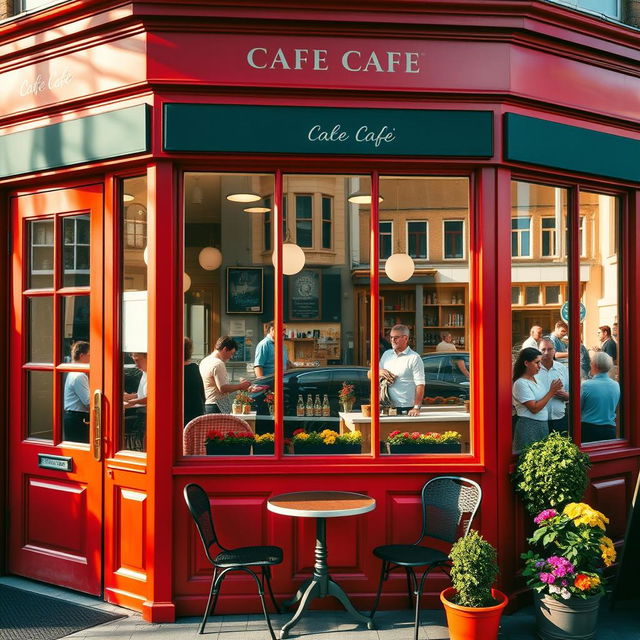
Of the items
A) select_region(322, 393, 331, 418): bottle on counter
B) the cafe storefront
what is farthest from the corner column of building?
select_region(322, 393, 331, 418): bottle on counter

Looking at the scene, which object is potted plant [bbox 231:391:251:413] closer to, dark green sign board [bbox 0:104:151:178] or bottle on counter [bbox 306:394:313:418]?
bottle on counter [bbox 306:394:313:418]

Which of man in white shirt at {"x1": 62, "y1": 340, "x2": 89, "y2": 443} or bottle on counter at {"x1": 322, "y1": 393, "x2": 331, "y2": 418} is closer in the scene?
bottle on counter at {"x1": 322, "y1": 393, "x2": 331, "y2": 418}

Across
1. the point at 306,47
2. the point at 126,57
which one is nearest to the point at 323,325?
the point at 306,47

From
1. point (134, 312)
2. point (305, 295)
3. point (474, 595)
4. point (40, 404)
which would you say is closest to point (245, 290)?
point (305, 295)

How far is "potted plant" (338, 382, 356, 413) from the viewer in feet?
17.1

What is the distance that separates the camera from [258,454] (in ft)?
16.6

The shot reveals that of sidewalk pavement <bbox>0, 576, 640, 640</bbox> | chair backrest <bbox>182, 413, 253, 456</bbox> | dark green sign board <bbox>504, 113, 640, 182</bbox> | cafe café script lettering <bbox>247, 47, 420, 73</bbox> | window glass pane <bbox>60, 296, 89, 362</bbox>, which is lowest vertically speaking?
sidewalk pavement <bbox>0, 576, 640, 640</bbox>

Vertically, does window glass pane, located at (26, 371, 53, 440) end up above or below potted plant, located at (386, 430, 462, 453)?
above

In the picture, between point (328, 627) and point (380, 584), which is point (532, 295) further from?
point (328, 627)

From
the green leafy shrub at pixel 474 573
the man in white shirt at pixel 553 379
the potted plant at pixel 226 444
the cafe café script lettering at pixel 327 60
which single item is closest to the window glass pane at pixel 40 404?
the potted plant at pixel 226 444

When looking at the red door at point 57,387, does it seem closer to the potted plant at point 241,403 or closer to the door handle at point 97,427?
the door handle at point 97,427

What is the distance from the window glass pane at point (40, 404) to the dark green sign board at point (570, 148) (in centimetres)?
400

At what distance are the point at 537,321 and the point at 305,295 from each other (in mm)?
1840

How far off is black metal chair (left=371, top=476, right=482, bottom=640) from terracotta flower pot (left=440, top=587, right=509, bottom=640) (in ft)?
1.28
